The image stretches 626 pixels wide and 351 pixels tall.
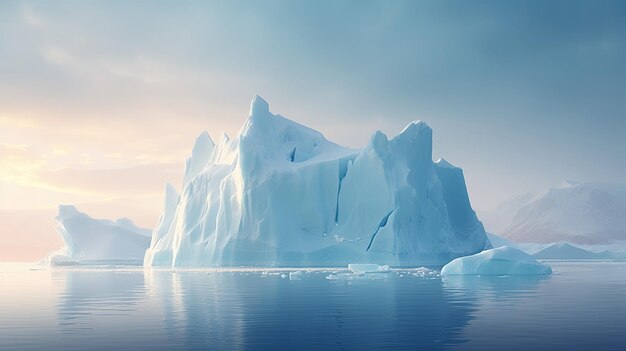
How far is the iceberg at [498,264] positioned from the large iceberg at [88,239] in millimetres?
50561

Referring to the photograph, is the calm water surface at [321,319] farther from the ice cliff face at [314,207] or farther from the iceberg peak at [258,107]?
the iceberg peak at [258,107]

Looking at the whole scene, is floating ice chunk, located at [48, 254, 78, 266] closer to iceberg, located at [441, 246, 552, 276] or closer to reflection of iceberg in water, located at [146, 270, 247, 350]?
iceberg, located at [441, 246, 552, 276]

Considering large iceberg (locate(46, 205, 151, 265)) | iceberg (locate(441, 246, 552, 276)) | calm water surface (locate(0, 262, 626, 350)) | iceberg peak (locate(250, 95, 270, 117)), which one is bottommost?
calm water surface (locate(0, 262, 626, 350))

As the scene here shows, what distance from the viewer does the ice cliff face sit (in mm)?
46875

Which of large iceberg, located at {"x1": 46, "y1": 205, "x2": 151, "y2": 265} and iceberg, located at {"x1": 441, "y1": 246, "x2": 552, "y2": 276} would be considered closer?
iceberg, located at {"x1": 441, "y1": 246, "x2": 552, "y2": 276}

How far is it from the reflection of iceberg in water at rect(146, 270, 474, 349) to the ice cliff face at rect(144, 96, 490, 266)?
21914mm

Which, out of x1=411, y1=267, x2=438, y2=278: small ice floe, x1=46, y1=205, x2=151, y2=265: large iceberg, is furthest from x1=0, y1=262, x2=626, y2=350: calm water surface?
x1=46, y1=205, x2=151, y2=265: large iceberg

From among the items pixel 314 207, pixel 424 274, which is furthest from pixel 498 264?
pixel 314 207

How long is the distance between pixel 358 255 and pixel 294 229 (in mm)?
5011

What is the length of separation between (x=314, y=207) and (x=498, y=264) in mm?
18043

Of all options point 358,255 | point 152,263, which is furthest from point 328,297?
point 152,263

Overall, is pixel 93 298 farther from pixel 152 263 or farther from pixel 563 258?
pixel 563 258

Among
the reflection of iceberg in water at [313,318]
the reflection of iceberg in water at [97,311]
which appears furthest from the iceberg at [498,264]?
the reflection of iceberg in water at [97,311]

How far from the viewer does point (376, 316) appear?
50.4ft
